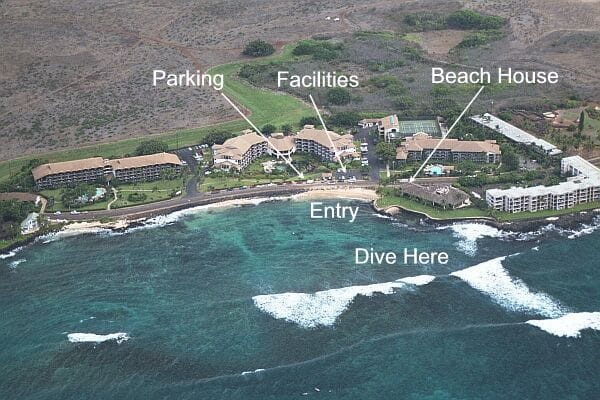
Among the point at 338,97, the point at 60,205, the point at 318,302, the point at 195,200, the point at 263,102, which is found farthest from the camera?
the point at 263,102

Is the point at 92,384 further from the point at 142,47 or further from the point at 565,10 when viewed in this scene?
the point at 565,10

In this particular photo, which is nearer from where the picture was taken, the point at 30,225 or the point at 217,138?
the point at 30,225

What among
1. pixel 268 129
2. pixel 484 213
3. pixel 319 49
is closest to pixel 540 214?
pixel 484 213

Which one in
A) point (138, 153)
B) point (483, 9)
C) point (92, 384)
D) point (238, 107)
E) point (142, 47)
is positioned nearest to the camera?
point (92, 384)

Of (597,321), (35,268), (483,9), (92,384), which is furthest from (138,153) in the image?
(483,9)

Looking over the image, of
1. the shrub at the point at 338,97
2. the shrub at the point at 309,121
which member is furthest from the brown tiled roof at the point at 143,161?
the shrub at the point at 338,97

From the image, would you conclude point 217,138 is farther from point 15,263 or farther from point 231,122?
point 15,263
